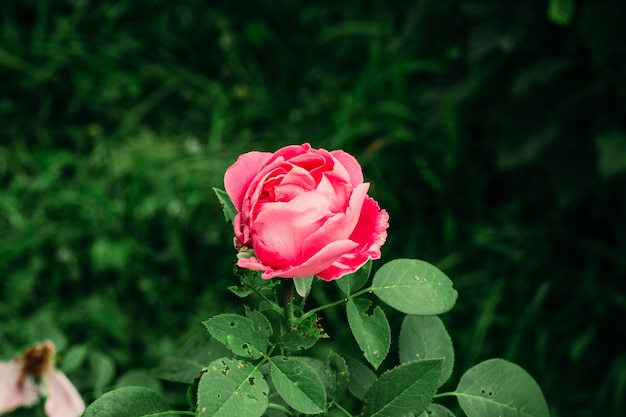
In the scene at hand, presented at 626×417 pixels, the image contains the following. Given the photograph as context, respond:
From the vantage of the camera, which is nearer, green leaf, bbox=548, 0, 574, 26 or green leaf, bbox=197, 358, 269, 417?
green leaf, bbox=197, 358, 269, 417

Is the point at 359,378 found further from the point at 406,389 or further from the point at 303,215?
the point at 303,215

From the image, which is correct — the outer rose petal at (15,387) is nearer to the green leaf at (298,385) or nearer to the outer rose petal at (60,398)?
the outer rose petal at (60,398)

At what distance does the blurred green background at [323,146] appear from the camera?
6.11 ft

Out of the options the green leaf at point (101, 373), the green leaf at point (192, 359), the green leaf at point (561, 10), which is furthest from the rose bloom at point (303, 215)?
the green leaf at point (561, 10)

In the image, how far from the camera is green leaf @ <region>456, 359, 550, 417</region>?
2.31 ft

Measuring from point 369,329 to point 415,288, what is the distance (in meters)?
0.06

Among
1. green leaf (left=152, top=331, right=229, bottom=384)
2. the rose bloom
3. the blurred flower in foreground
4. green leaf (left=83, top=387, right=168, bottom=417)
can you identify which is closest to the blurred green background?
the blurred flower in foreground

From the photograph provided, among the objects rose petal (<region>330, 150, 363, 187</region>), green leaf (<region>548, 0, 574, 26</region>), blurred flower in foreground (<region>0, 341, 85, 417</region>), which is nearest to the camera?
rose petal (<region>330, 150, 363, 187</region>)

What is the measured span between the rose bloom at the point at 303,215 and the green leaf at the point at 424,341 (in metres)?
0.16

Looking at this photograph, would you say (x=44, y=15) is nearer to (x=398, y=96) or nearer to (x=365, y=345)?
(x=398, y=96)

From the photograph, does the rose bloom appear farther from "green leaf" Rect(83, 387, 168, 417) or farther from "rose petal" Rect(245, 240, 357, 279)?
"green leaf" Rect(83, 387, 168, 417)

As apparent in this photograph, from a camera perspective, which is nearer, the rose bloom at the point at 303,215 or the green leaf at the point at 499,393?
the rose bloom at the point at 303,215

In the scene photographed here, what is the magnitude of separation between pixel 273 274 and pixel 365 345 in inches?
4.6

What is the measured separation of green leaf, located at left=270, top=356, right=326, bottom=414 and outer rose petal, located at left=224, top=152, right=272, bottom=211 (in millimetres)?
143
